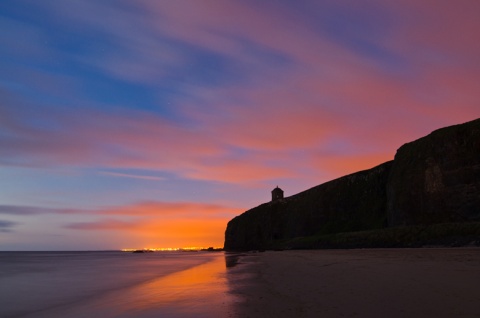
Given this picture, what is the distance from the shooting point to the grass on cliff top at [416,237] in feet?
113

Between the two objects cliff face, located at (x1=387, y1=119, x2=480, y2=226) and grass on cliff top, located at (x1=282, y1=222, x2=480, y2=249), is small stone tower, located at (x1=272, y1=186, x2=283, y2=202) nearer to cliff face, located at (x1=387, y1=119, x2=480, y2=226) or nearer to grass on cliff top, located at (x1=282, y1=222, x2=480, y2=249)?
cliff face, located at (x1=387, y1=119, x2=480, y2=226)

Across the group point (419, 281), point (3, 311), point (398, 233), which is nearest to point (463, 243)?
point (398, 233)

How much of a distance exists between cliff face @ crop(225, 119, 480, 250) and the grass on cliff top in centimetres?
851

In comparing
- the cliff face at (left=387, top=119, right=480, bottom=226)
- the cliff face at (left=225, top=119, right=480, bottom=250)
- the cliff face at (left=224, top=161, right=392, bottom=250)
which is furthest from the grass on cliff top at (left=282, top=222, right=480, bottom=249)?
the cliff face at (left=224, top=161, right=392, bottom=250)

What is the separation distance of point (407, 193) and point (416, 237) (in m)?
19.4

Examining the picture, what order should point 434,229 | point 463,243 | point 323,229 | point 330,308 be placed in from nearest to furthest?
point 330,308 < point 463,243 < point 434,229 < point 323,229

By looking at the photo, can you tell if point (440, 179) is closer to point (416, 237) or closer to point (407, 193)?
point (407, 193)

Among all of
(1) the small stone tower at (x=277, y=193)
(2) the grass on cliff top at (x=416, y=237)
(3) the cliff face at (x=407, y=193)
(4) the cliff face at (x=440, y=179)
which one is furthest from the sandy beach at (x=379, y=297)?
(1) the small stone tower at (x=277, y=193)

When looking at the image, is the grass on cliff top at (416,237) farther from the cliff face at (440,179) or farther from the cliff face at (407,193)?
the cliff face at (407,193)

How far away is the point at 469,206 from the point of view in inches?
1849

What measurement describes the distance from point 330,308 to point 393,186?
200 feet

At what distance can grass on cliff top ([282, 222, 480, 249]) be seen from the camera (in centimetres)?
3453

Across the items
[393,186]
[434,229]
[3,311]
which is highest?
[393,186]

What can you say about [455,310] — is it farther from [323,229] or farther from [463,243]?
[323,229]
